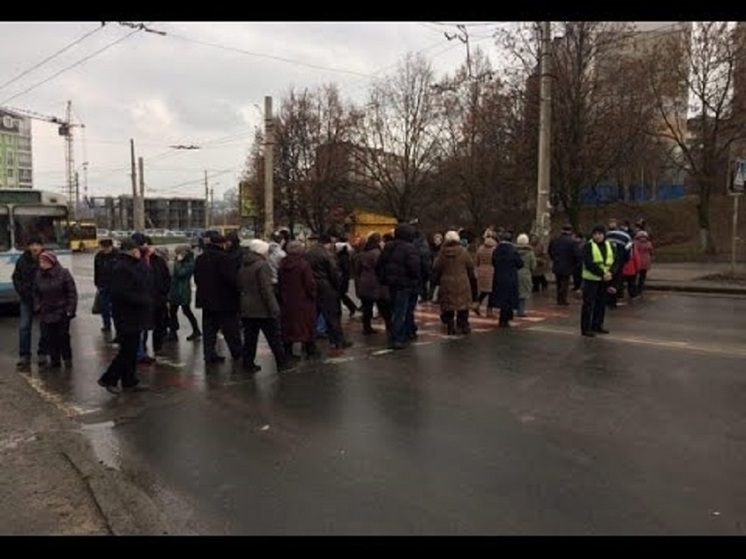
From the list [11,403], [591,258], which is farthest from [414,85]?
[11,403]

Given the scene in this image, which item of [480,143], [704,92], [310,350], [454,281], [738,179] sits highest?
[704,92]

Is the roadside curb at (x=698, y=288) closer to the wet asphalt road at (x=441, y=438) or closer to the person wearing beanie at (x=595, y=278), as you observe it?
the person wearing beanie at (x=595, y=278)

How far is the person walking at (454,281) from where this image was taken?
38.1 feet

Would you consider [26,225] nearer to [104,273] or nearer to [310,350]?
[104,273]

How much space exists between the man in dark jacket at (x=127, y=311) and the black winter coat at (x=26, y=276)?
8.34 feet

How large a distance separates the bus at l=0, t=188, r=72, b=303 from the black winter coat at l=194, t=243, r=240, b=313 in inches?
302

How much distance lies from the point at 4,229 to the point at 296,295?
370 inches

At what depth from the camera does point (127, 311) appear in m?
7.94

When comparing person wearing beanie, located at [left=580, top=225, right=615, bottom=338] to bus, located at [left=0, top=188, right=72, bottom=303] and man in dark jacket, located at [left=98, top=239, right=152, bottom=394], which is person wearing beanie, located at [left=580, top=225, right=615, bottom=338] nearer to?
man in dark jacket, located at [left=98, top=239, right=152, bottom=394]

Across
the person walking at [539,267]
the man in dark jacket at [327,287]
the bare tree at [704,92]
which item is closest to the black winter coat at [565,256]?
the person walking at [539,267]

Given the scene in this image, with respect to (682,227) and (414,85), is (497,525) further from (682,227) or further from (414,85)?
(682,227)

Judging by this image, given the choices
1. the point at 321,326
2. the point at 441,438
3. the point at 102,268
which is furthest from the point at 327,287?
the point at 441,438

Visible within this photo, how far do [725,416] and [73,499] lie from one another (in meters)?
5.44

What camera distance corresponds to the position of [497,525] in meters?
4.31
